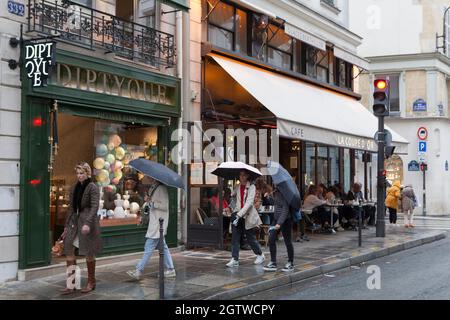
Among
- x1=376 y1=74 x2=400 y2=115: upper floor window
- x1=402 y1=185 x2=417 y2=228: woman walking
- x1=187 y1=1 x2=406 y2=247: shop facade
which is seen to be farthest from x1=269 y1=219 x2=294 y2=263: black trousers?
x1=376 y1=74 x2=400 y2=115: upper floor window

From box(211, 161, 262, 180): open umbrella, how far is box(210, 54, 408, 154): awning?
148 cm

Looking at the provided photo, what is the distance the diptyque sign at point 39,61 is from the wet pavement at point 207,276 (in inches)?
120

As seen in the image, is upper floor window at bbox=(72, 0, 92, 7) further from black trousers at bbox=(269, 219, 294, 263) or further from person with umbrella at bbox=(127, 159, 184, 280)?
black trousers at bbox=(269, 219, 294, 263)

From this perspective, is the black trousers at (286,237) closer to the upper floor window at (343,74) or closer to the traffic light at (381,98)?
the traffic light at (381,98)

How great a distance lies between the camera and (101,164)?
10.5m

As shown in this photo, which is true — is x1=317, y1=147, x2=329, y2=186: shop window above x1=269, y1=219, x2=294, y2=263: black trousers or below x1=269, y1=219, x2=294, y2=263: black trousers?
above

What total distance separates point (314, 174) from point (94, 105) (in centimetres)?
1041

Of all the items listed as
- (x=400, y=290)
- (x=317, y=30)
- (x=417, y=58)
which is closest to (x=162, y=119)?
(x=400, y=290)

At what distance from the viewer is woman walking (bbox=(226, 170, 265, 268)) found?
945 centimetres

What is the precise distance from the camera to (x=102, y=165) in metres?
10.5

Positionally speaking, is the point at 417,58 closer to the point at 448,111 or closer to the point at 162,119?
the point at 448,111

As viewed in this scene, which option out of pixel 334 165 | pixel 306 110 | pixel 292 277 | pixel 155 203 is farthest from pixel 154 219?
pixel 334 165

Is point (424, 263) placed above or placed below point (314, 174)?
below

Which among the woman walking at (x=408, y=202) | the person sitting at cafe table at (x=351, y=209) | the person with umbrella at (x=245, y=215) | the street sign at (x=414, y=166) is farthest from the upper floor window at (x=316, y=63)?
the street sign at (x=414, y=166)
